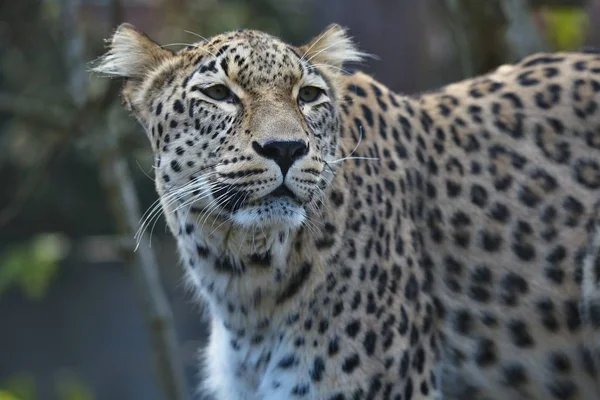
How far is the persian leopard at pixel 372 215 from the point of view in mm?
5691

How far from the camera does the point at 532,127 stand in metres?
6.78

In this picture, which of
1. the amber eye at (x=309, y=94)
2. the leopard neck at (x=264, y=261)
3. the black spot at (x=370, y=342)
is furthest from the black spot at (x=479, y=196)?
the amber eye at (x=309, y=94)

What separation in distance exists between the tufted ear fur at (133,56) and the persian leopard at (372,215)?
0.4 inches

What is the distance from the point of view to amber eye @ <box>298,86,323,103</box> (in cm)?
586

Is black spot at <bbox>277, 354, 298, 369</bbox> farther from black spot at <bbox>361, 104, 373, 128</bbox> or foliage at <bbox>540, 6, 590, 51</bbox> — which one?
foliage at <bbox>540, 6, 590, 51</bbox>

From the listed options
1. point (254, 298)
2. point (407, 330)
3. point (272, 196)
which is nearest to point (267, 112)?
point (272, 196)

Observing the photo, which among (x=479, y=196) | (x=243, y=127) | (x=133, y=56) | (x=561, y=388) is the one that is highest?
(x=133, y=56)

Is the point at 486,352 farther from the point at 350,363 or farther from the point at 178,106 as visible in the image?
the point at 178,106

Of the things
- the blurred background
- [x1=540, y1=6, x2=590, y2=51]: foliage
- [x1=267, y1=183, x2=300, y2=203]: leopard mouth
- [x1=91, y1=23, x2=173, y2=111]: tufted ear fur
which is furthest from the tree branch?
[x1=540, y1=6, x2=590, y2=51]: foliage

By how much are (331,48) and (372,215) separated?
1.07 metres

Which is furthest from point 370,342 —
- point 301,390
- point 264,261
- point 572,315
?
point 572,315

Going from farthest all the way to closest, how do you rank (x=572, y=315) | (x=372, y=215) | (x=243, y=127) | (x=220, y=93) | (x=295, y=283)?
(x=572, y=315) → (x=372, y=215) → (x=295, y=283) → (x=220, y=93) → (x=243, y=127)

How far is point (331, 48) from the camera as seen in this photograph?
6.40 meters

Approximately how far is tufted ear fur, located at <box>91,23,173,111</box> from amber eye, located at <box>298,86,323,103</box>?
92 cm
